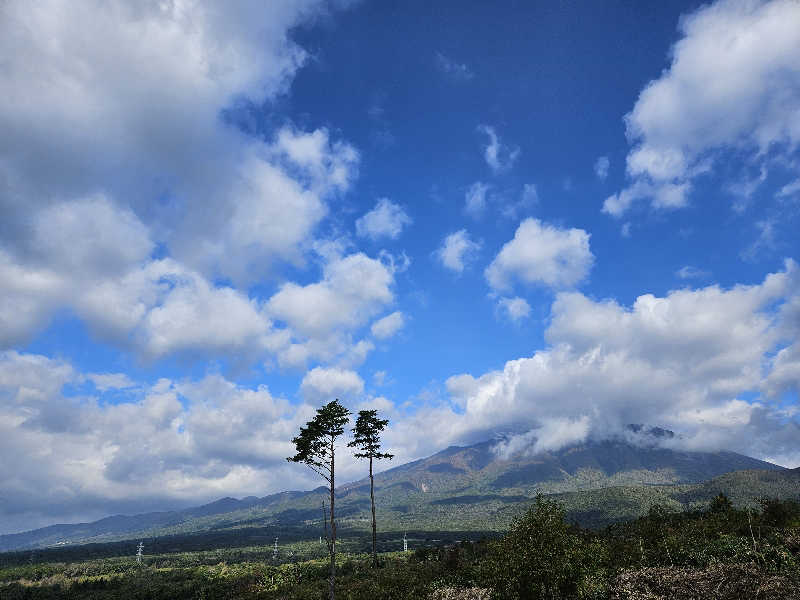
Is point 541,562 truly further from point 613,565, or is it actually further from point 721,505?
point 721,505

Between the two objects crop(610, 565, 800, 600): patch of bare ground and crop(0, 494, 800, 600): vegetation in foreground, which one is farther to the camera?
crop(0, 494, 800, 600): vegetation in foreground

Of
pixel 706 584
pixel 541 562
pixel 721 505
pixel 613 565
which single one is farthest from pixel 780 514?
pixel 541 562

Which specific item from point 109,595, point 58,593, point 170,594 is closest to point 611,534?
point 170,594

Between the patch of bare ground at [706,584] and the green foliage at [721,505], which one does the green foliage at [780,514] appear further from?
the patch of bare ground at [706,584]

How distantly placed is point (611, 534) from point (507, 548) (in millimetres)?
33531

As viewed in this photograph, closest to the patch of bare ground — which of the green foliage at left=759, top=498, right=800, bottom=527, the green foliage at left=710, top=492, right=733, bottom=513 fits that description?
the green foliage at left=759, top=498, right=800, bottom=527

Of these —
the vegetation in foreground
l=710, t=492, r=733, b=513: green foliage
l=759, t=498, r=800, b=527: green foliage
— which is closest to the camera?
the vegetation in foreground

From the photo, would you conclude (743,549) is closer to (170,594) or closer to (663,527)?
(663,527)

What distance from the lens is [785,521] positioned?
36.4 metres

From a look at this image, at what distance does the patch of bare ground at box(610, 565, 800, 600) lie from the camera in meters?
22.3

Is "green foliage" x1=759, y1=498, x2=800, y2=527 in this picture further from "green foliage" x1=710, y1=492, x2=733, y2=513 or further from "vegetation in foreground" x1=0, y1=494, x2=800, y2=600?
"green foliage" x1=710, y1=492, x2=733, y2=513

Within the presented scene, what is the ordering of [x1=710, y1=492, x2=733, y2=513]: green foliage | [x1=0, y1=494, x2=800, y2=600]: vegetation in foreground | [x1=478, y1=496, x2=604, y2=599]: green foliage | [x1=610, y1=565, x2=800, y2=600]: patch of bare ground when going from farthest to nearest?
[x1=710, y1=492, x2=733, y2=513]: green foliage < [x1=0, y1=494, x2=800, y2=600]: vegetation in foreground < [x1=478, y1=496, x2=604, y2=599]: green foliage < [x1=610, y1=565, x2=800, y2=600]: patch of bare ground

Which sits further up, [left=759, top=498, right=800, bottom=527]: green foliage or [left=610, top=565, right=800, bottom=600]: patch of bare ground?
[left=759, top=498, right=800, bottom=527]: green foliage

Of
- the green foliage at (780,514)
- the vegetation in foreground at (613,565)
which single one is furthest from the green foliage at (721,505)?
the green foliage at (780,514)
